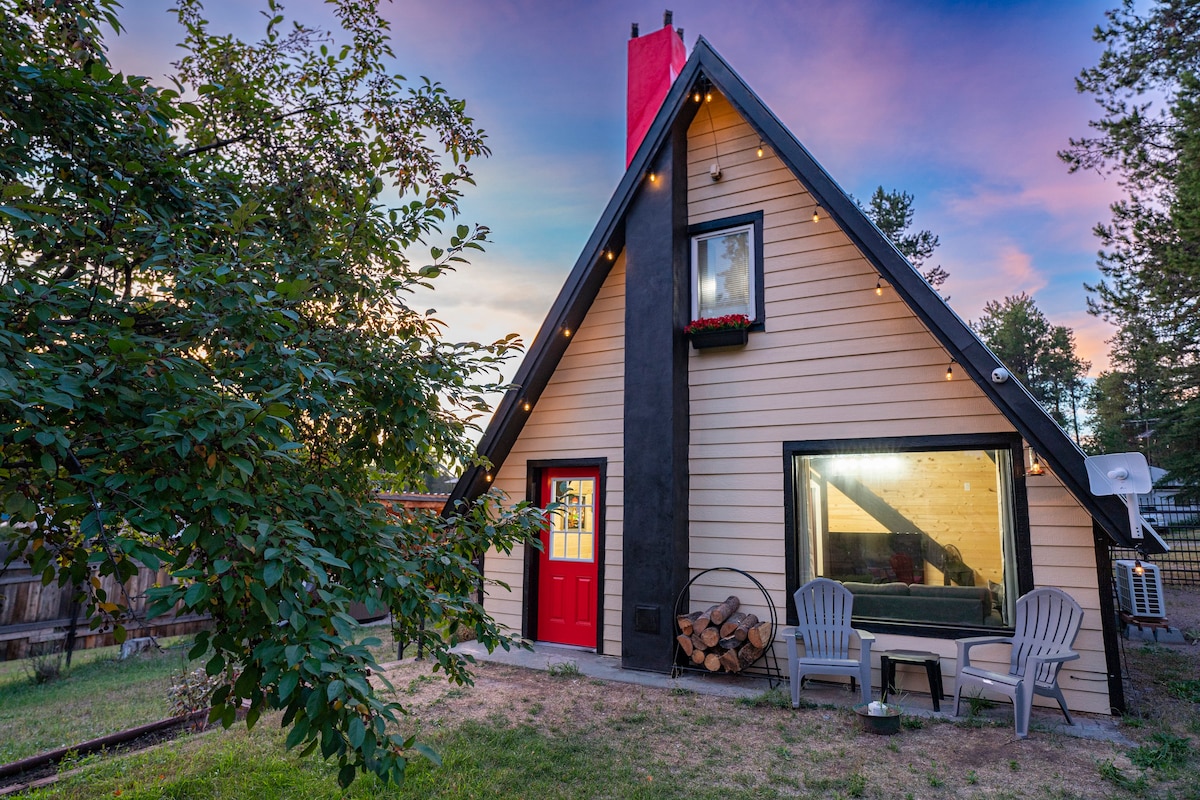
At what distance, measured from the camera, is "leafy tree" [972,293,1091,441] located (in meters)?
32.2

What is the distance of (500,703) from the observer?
527 cm

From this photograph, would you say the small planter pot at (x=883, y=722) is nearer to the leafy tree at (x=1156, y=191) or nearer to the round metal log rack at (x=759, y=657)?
the round metal log rack at (x=759, y=657)

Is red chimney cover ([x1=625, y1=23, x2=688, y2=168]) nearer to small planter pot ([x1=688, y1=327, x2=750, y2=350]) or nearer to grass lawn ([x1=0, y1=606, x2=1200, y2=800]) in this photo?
small planter pot ([x1=688, y1=327, x2=750, y2=350])

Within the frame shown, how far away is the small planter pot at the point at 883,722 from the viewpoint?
446cm

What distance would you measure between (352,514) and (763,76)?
10.5 m

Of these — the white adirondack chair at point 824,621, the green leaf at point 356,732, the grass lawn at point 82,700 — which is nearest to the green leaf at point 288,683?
the green leaf at point 356,732

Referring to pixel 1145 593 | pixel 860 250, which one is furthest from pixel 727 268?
pixel 1145 593

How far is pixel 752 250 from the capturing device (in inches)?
270

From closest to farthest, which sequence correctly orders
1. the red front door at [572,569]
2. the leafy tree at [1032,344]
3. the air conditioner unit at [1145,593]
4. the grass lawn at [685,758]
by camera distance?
the grass lawn at [685,758] < the red front door at [572,569] < the air conditioner unit at [1145,593] < the leafy tree at [1032,344]

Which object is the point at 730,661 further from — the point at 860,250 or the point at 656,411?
the point at 860,250

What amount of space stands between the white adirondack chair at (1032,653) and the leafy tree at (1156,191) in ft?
34.4

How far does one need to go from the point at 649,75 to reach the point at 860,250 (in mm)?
4535

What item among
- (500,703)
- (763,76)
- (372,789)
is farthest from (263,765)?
(763,76)

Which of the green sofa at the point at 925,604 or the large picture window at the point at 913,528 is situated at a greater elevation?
the large picture window at the point at 913,528
